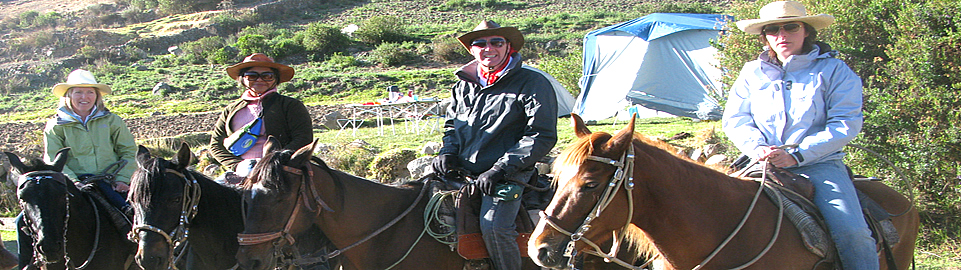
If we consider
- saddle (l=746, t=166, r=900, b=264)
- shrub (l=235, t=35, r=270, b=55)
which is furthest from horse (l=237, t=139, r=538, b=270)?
shrub (l=235, t=35, r=270, b=55)

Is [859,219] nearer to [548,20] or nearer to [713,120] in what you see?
[713,120]

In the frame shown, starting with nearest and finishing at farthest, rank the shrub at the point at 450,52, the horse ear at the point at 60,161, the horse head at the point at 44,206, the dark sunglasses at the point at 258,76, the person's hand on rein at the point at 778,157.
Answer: the person's hand on rein at the point at 778,157, the horse head at the point at 44,206, the horse ear at the point at 60,161, the dark sunglasses at the point at 258,76, the shrub at the point at 450,52

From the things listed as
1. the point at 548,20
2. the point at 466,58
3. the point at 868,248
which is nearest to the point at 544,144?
the point at 868,248

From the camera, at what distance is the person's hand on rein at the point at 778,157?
3.09 meters

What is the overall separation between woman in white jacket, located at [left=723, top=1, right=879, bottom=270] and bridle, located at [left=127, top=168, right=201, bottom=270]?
3.30m

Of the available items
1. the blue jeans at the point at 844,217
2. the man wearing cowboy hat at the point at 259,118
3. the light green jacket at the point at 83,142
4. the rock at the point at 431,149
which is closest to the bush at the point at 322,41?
the rock at the point at 431,149

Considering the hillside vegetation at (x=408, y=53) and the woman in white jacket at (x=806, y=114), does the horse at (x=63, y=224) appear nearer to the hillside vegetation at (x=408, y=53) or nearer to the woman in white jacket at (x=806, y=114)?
the woman in white jacket at (x=806, y=114)

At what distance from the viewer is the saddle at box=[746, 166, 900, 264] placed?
2957 millimetres

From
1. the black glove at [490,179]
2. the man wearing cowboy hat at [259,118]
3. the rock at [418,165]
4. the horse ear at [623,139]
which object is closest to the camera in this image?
the horse ear at [623,139]

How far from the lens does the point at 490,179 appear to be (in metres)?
3.59

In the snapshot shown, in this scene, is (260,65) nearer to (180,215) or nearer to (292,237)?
(180,215)

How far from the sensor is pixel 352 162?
9.14 metres

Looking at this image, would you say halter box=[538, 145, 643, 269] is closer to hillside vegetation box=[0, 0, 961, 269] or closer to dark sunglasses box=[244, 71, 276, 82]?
dark sunglasses box=[244, 71, 276, 82]

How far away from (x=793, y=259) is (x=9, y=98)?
29.1 m
